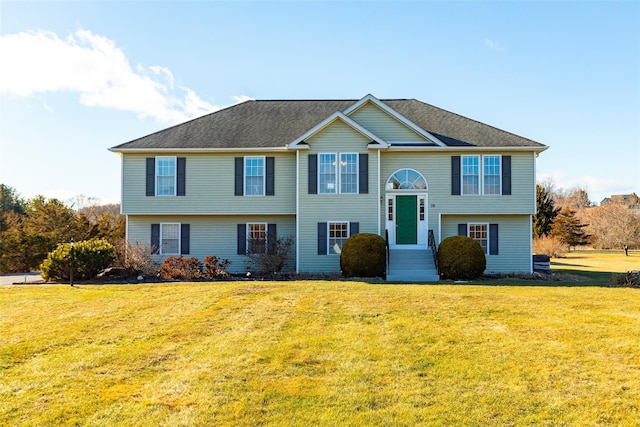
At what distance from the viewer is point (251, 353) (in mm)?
7207

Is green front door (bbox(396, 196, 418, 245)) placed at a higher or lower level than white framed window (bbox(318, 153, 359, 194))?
lower

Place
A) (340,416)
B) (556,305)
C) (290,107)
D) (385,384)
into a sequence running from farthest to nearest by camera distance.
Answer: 1. (290,107)
2. (556,305)
3. (385,384)
4. (340,416)

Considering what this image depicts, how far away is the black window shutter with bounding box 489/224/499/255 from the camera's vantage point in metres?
19.6

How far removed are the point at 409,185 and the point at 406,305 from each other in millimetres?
9688

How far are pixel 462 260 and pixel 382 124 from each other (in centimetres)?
684

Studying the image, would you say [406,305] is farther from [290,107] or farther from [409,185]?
[290,107]

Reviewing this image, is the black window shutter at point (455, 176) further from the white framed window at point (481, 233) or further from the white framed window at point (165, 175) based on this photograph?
the white framed window at point (165, 175)

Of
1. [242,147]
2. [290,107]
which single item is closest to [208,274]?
[242,147]

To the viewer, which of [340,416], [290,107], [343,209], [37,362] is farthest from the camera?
[290,107]

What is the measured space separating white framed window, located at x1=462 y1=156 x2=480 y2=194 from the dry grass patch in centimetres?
846

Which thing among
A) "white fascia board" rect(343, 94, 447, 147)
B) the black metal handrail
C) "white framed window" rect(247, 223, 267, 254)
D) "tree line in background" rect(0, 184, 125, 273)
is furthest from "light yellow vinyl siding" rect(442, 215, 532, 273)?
"tree line in background" rect(0, 184, 125, 273)

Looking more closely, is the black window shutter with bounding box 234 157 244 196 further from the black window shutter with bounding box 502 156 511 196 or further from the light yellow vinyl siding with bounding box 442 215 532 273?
the black window shutter with bounding box 502 156 511 196

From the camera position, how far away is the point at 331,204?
19.0m

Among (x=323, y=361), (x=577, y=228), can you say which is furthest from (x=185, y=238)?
(x=577, y=228)
